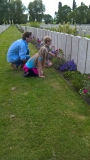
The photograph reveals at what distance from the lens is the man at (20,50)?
6371 millimetres

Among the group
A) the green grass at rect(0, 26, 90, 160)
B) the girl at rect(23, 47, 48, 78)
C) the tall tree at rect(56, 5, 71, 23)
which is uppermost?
the tall tree at rect(56, 5, 71, 23)

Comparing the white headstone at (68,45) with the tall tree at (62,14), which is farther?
the tall tree at (62,14)

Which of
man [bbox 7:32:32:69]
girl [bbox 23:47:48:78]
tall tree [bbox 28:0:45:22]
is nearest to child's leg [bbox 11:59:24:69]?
man [bbox 7:32:32:69]

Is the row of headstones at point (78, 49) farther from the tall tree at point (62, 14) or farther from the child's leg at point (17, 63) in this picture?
the tall tree at point (62, 14)

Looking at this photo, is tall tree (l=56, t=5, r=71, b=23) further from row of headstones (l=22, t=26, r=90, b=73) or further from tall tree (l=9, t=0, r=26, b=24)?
row of headstones (l=22, t=26, r=90, b=73)

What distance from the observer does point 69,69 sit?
Answer: 6.50 m

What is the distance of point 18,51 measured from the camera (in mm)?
6625

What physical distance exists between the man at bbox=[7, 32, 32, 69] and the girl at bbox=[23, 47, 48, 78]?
1.79ft

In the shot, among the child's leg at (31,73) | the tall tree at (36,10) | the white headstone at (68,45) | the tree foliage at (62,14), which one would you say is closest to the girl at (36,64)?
the child's leg at (31,73)

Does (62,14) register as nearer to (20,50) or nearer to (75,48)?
(75,48)

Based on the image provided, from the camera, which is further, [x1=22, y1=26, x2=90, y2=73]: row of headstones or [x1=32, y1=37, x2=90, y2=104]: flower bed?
[x1=22, y1=26, x2=90, y2=73]: row of headstones

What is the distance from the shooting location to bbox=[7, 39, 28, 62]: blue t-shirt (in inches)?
250

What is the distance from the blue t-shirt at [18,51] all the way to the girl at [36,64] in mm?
539

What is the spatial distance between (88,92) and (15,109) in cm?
141
